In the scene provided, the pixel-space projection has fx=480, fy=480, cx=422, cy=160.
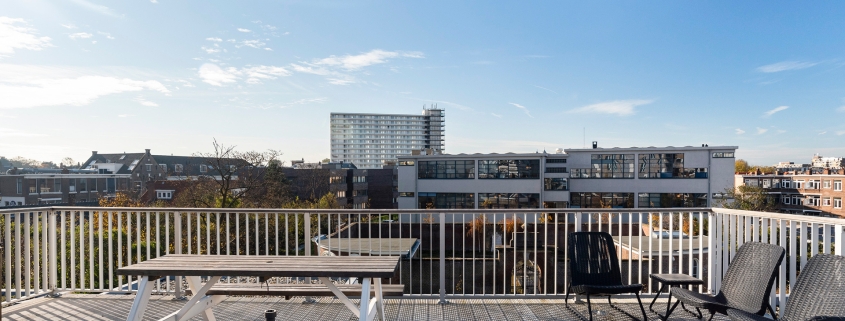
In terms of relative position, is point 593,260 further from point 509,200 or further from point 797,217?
point 509,200

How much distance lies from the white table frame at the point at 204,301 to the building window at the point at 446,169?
29.1m

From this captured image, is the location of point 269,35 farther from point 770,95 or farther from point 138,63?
point 770,95

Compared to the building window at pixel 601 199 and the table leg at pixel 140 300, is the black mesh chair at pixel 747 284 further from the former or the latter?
the building window at pixel 601 199

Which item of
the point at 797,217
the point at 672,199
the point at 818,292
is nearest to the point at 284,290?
the point at 818,292

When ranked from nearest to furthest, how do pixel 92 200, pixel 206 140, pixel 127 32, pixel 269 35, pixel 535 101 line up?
pixel 127 32 → pixel 269 35 → pixel 206 140 → pixel 535 101 → pixel 92 200

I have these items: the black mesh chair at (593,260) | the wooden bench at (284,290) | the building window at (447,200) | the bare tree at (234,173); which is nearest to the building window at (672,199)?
the building window at (447,200)

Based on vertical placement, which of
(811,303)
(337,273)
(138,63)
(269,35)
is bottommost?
(811,303)

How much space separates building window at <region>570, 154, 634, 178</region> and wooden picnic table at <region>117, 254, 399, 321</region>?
3208 cm

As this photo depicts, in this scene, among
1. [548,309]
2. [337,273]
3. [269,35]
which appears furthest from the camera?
[269,35]

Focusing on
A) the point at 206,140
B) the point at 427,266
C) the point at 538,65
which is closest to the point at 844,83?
the point at 538,65

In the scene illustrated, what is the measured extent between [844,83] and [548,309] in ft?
135

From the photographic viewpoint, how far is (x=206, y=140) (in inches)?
869

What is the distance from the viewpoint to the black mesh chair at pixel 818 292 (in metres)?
2.59

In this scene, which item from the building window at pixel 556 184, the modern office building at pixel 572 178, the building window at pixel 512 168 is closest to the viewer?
the building window at pixel 512 168
